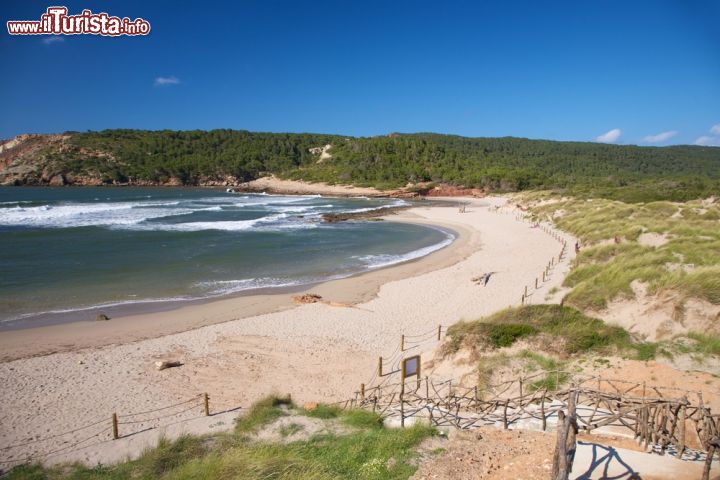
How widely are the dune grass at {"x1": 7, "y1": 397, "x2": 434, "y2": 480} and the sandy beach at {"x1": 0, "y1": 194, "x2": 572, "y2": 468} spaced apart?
124cm

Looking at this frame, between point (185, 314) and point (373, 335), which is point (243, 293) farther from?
point (373, 335)

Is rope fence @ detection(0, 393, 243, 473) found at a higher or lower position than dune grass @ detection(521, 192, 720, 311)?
lower

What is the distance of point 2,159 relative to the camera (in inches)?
4697

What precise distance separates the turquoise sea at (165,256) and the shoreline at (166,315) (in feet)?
1.76

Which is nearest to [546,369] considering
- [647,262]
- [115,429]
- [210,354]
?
[647,262]

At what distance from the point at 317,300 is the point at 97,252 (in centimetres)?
1804

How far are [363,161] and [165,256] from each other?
87867 millimetres

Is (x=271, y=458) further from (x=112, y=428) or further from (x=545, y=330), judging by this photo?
(x=545, y=330)

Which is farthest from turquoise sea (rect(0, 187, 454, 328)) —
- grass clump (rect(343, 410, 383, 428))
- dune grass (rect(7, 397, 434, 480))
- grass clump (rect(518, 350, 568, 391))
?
grass clump (rect(518, 350, 568, 391))

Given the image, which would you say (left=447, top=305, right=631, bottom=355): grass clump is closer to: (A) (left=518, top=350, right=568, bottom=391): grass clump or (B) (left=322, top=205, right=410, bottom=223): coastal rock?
(A) (left=518, top=350, right=568, bottom=391): grass clump

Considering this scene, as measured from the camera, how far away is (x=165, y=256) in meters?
26.5

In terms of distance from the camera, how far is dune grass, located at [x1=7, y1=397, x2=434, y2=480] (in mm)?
5656

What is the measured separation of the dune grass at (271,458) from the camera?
5.66 meters

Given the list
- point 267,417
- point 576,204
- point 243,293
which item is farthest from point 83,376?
point 576,204
